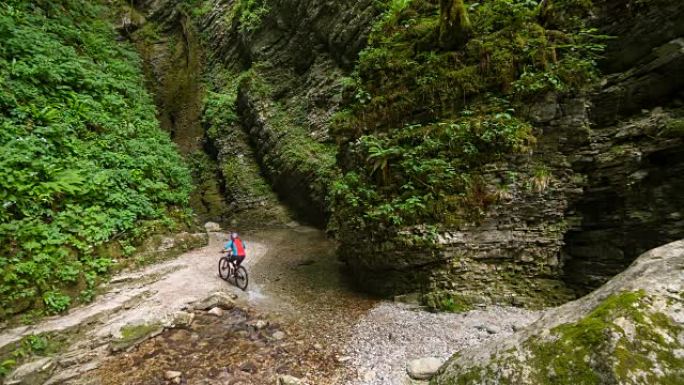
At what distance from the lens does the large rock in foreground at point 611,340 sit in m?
2.15

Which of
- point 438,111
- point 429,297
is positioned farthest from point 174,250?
point 438,111

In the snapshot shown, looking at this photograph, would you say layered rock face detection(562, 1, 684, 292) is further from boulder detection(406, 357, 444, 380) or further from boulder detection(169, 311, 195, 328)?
boulder detection(169, 311, 195, 328)

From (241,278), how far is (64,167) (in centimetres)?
626

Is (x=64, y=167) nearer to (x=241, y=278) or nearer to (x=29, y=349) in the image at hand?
(x=29, y=349)

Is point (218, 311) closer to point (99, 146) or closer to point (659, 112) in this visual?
point (99, 146)

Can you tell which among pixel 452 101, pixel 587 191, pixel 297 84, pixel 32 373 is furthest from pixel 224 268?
pixel 297 84

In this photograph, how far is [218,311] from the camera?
7355mm

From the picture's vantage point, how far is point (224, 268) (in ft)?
31.4

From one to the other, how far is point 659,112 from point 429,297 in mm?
5840

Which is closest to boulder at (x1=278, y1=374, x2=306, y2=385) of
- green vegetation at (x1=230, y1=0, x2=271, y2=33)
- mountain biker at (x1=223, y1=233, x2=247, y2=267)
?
mountain biker at (x1=223, y1=233, x2=247, y2=267)

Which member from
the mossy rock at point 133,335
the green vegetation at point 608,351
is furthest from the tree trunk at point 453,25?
the mossy rock at point 133,335

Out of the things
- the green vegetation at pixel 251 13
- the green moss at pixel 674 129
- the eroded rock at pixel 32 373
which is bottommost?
the eroded rock at pixel 32 373

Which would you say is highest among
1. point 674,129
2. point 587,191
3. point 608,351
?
point 674,129

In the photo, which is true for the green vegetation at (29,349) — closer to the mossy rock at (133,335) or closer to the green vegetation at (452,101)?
the mossy rock at (133,335)
